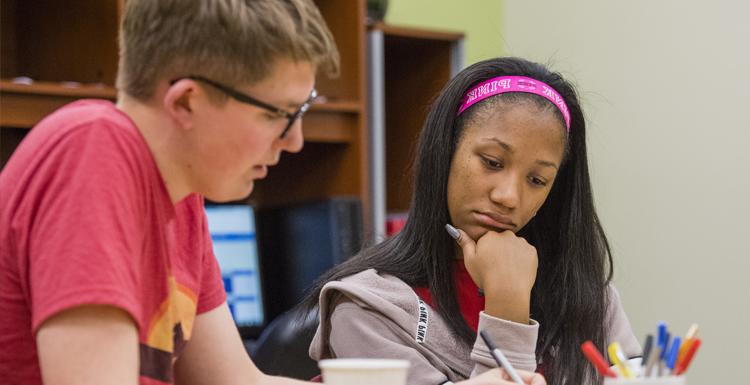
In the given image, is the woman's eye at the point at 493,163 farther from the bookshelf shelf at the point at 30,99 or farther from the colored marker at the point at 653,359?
the bookshelf shelf at the point at 30,99

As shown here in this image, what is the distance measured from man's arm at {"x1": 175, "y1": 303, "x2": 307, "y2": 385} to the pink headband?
0.50 meters

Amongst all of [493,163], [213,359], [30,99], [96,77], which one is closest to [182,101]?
[213,359]

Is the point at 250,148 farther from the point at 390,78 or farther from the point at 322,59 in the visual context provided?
the point at 390,78

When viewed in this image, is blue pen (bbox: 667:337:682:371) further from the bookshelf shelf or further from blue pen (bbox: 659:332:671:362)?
the bookshelf shelf

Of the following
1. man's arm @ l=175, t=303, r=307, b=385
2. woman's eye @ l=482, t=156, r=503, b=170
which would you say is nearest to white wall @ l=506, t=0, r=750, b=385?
woman's eye @ l=482, t=156, r=503, b=170

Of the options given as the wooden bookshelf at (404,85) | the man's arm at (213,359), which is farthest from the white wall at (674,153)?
the man's arm at (213,359)

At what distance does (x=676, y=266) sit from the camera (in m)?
2.57

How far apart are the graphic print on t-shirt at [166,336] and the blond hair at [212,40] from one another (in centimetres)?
20

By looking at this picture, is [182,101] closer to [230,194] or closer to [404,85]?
[230,194]

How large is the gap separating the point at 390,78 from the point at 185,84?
206cm

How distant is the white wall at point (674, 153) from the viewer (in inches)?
94.0

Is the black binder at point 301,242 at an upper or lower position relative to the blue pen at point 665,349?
lower

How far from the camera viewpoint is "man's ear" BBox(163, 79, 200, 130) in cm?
81

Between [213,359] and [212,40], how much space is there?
0.42 meters
